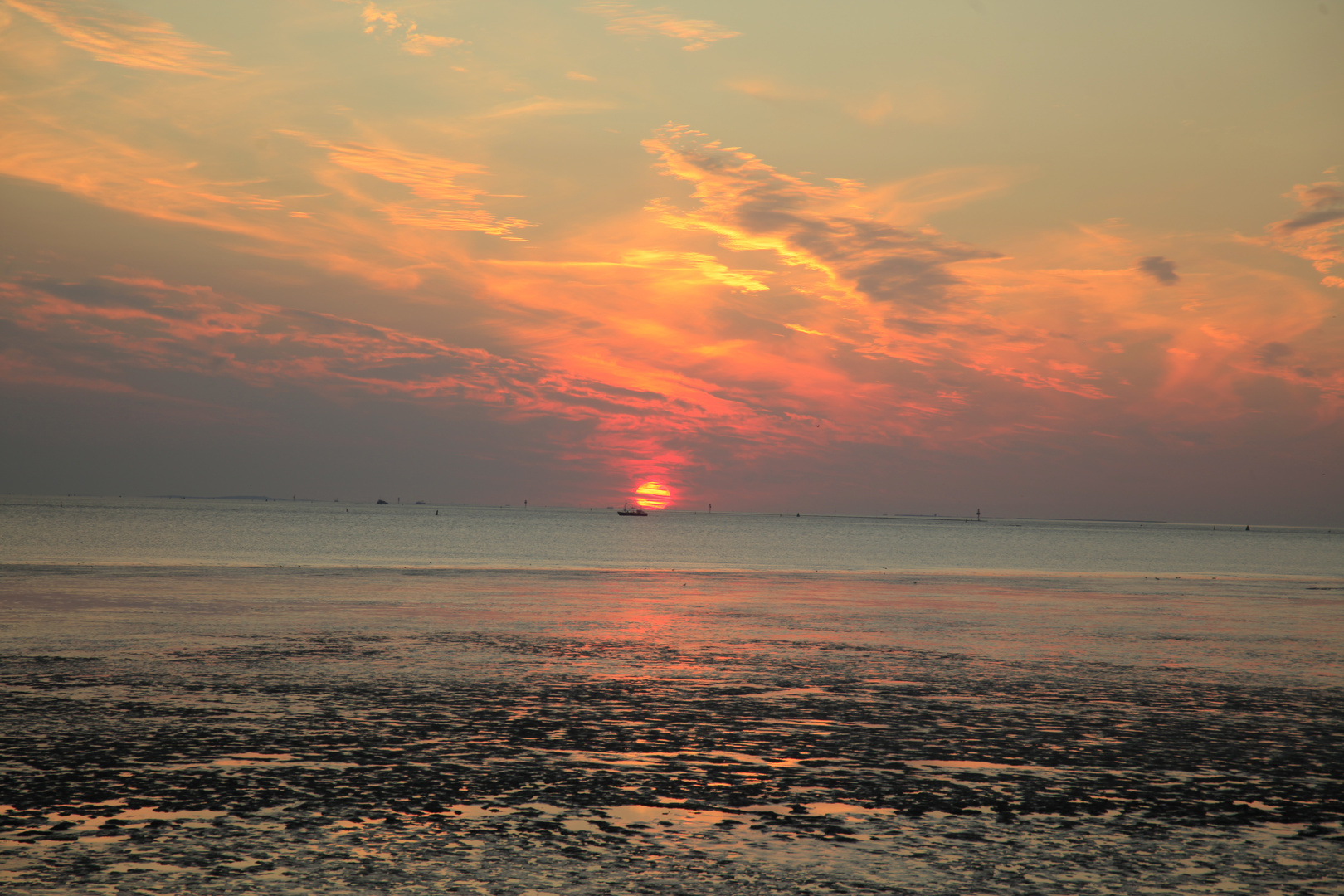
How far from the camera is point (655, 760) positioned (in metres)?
12.4

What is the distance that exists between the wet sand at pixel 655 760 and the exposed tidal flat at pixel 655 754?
0.06 meters

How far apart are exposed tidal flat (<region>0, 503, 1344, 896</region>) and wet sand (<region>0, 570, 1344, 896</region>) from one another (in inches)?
2.3

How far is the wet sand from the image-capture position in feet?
27.8

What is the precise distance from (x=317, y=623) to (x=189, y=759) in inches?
616

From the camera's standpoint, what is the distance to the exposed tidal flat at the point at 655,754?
27.9ft

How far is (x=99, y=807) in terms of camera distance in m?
9.91

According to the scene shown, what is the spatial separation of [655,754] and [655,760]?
0.31m

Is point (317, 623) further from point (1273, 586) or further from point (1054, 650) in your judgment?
point (1273, 586)

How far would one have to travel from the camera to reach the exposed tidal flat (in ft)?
27.9

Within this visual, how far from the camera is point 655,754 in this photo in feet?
41.6

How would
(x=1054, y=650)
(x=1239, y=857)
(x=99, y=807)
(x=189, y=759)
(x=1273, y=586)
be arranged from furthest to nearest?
(x=1273, y=586) < (x=1054, y=650) < (x=189, y=759) < (x=99, y=807) < (x=1239, y=857)

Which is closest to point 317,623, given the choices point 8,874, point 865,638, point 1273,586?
point 865,638

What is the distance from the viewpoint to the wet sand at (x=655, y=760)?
8484 millimetres

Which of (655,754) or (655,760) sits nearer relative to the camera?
(655,760)
